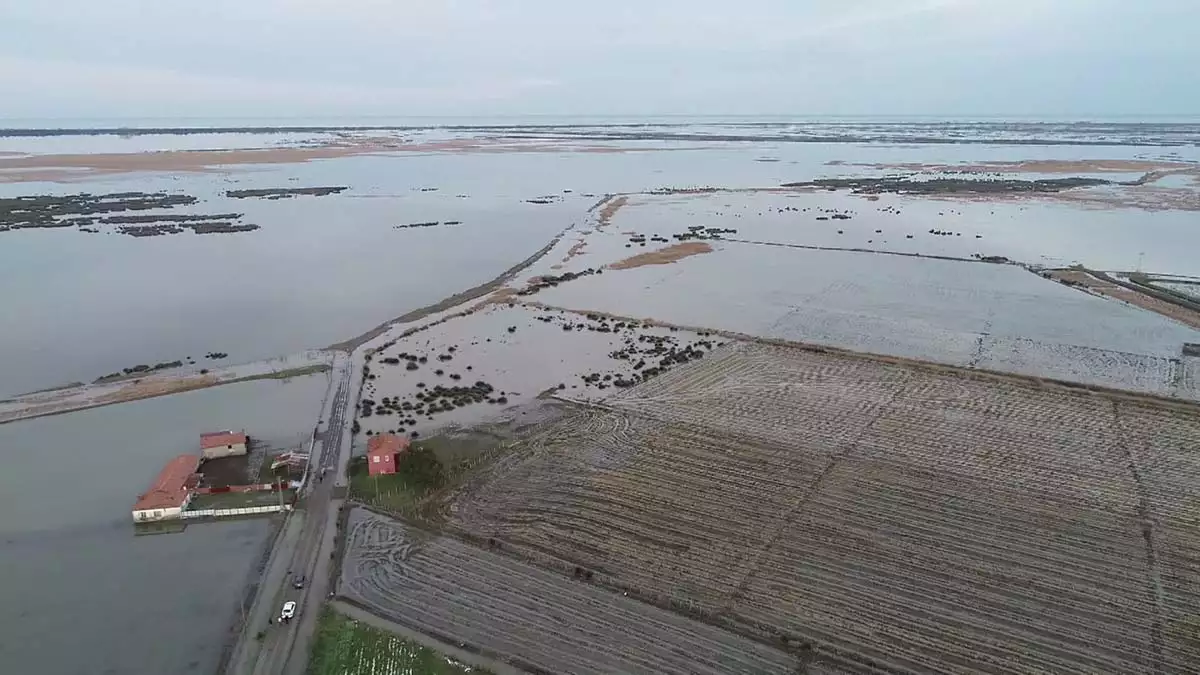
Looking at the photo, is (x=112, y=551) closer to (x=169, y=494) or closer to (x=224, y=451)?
(x=169, y=494)

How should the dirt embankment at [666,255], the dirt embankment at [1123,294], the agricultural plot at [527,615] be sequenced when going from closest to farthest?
the agricultural plot at [527,615]
the dirt embankment at [1123,294]
the dirt embankment at [666,255]

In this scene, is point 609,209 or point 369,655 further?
point 609,209

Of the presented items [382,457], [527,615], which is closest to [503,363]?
[382,457]

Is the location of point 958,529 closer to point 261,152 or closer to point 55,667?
point 55,667

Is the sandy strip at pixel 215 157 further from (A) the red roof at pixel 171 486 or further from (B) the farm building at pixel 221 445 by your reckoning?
(A) the red roof at pixel 171 486

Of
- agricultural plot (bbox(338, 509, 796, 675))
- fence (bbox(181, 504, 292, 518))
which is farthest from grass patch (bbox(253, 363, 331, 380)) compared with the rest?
agricultural plot (bbox(338, 509, 796, 675))

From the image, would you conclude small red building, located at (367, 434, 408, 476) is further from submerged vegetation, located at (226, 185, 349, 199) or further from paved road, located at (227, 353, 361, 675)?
submerged vegetation, located at (226, 185, 349, 199)

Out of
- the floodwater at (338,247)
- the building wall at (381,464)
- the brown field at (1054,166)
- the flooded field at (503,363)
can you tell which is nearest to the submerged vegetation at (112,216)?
the floodwater at (338,247)
